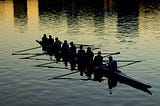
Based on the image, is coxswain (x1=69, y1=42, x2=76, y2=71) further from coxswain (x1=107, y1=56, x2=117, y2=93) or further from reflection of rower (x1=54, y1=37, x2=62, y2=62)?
coxswain (x1=107, y1=56, x2=117, y2=93)

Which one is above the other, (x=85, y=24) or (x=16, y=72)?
(x=85, y=24)

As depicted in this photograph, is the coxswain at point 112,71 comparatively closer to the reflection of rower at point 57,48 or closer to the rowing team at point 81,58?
the rowing team at point 81,58

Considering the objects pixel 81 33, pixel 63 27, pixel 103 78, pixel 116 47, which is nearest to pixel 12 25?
pixel 63 27

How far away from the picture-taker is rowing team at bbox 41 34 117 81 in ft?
138

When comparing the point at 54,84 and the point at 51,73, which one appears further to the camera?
the point at 51,73

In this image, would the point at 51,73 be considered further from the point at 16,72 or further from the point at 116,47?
the point at 116,47

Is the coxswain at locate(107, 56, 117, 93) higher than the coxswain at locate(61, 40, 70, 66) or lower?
lower

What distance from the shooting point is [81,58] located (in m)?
47.8

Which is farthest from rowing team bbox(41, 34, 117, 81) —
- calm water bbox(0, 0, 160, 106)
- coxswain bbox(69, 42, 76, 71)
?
calm water bbox(0, 0, 160, 106)

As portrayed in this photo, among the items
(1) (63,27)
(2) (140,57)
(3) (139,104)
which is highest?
(1) (63,27)

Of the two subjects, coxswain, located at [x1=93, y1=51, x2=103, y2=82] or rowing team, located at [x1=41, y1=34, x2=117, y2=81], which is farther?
rowing team, located at [x1=41, y1=34, x2=117, y2=81]

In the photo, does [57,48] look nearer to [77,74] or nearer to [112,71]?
[77,74]

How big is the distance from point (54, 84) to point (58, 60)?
1380cm

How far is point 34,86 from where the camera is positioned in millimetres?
38250
